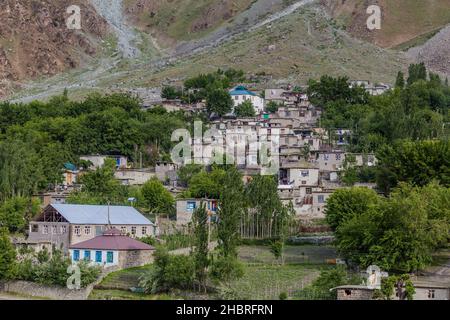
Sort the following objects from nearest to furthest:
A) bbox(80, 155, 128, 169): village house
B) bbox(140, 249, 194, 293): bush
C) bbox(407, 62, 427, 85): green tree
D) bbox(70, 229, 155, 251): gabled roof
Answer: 1. bbox(140, 249, 194, 293): bush
2. bbox(70, 229, 155, 251): gabled roof
3. bbox(80, 155, 128, 169): village house
4. bbox(407, 62, 427, 85): green tree

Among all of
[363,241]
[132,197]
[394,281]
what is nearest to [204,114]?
[132,197]

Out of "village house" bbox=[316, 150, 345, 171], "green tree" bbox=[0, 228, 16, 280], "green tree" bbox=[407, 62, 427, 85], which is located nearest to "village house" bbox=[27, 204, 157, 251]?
"green tree" bbox=[0, 228, 16, 280]

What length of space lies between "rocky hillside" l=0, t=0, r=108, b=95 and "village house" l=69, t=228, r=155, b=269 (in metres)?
A: 94.6

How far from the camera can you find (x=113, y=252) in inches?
2029

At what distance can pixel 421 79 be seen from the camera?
327 feet

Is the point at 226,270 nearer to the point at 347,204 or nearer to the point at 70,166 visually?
the point at 347,204

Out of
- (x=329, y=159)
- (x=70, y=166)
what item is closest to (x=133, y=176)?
(x=70, y=166)

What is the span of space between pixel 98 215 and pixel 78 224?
1.62m

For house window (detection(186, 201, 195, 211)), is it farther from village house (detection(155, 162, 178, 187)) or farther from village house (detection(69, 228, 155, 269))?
village house (detection(155, 162, 178, 187))

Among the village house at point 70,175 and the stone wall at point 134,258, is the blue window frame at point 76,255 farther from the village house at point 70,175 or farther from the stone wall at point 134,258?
the village house at point 70,175

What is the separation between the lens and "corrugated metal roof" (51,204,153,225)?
5622cm

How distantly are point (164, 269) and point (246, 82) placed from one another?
2658 inches

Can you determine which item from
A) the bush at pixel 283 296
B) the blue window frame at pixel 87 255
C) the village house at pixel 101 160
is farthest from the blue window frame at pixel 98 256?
the village house at pixel 101 160

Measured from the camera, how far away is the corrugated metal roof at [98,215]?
56219 mm
